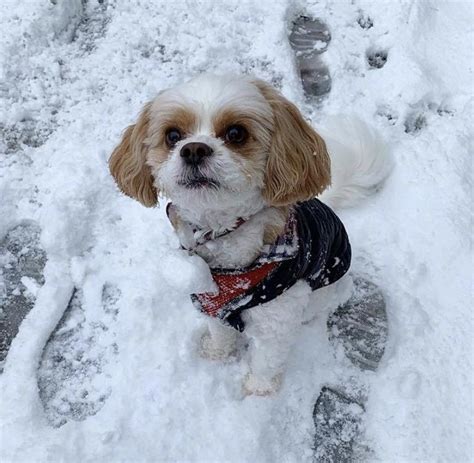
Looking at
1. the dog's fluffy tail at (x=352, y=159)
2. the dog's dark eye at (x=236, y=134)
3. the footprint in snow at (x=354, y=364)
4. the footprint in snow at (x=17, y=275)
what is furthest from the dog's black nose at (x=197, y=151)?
the footprint in snow at (x=17, y=275)

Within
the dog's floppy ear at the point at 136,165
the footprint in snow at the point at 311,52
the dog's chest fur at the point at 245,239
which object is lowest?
the footprint in snow at the point at 311,52

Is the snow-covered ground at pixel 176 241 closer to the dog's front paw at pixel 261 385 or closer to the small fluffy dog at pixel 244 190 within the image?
the dog's front paw at pixel 261 385

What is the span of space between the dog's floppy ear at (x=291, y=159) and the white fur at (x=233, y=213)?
1.8 inches

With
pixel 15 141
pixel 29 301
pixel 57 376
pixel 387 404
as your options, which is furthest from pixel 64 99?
pixel 387 404

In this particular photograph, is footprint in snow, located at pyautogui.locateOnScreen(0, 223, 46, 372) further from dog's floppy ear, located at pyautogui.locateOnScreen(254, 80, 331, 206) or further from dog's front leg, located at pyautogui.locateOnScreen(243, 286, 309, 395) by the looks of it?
dog's floppy ear, located at pyautogui.locateOnScreen(254, 80, 331, 206)

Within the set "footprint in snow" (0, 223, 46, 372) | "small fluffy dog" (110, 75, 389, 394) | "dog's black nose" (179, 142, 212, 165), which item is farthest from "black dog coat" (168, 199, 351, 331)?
"footprint in snow" (0, 223, 46, 372)

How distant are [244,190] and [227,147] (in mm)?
171

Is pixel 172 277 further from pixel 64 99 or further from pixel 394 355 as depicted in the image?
pixel 64 99

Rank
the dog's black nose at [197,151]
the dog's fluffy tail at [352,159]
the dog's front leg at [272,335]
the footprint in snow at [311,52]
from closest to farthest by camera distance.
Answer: the dog's black nose at [197,151], the dog's front leg at [272,335], the dog's fluffy tail at [352,159], the footprint in snow at [311,52]

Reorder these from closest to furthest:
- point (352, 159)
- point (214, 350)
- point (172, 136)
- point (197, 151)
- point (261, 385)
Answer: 1. point (197, 151)
2. point (172, 136)
3. point (261, 385)
4. point (214, 350)
5. point (352, 159)

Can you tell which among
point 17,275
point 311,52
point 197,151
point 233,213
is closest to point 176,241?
point 233,213

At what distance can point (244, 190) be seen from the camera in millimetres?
2041

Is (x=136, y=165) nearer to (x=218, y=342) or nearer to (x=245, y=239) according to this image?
(x=245, y=239)

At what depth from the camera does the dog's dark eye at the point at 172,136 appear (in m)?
2.10
